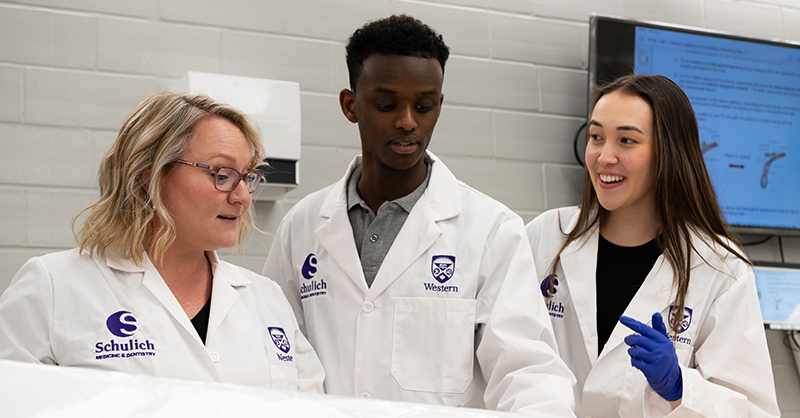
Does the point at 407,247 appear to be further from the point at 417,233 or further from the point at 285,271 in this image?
the point at 285,271

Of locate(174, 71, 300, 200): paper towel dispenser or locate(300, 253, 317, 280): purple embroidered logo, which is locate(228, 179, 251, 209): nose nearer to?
locate(300, 253, 317, 280): purple embroidered logo

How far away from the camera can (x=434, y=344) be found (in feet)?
4.42

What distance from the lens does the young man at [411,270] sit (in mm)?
1316

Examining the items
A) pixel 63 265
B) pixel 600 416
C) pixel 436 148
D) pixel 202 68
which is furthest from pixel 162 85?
pixel 600 416

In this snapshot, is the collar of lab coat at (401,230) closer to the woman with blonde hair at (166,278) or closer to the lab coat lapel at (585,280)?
the woman with blonde hair at (166,278)

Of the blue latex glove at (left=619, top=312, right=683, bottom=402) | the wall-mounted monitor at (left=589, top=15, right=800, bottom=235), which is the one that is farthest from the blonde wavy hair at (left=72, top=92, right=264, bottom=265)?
the wall-mounted monitor at (left=589, top=15, right=800, bottom=235)

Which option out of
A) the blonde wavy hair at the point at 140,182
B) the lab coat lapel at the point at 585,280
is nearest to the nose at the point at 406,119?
the blonde wavy hair at the point at 140,182

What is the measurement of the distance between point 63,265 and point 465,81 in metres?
1.68

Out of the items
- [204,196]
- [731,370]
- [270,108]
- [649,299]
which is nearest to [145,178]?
[204,196]

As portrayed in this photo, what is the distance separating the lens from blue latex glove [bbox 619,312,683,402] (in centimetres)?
132

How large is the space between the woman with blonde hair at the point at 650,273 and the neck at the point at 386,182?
45 cm

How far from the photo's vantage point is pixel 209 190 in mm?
1189

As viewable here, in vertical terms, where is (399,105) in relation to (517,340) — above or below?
above

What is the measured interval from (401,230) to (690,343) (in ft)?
Answer: 2.34
